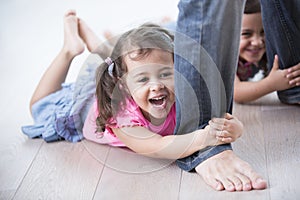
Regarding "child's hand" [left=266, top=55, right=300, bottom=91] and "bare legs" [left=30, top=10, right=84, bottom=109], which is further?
"bare legs" [left=30, top=10, right=84, bottom=109]

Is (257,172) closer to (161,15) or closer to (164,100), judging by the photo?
(164,100)

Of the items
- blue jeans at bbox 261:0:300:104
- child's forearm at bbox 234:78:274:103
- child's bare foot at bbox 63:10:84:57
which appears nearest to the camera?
blue jeans at bbox 261:0:300:104

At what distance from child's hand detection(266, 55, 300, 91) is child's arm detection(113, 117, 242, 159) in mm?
282

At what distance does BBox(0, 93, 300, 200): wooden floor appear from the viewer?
1.32 m

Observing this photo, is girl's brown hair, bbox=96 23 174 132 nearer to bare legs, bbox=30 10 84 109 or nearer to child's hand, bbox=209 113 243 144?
child's hand, bbox=209 113 243 144

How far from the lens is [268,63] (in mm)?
1670

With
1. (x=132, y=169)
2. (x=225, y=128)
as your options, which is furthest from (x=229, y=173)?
(x=132, y=169)

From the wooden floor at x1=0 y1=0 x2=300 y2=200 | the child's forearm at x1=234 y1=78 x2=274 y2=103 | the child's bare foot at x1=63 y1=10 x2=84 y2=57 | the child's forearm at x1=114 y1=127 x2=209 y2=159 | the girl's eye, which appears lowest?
the wooden floor at x1=0 y1=0 x2=300 y2=200

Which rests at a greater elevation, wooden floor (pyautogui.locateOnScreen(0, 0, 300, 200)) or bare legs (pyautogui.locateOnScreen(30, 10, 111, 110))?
bare legs (pyautogui.locateOnScreen(30, 10, 111, 110))

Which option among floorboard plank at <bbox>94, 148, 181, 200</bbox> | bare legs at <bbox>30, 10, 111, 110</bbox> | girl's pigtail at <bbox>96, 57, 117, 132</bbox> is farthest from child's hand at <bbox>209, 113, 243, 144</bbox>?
bare legs at <bbox>30, 10, 111, 110</bbox>

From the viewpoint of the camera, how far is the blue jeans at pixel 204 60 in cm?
130

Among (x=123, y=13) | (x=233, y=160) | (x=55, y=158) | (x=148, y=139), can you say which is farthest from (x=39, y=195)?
(x=123, y=13)

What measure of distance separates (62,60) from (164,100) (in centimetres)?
45

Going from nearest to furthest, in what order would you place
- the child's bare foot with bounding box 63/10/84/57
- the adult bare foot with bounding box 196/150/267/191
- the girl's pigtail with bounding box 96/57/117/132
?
the adult bare foot with bounding box 196/150/267/191 → the girl's pigtail with bounding box 96/57/117/132 → the child's bare foot with bounding box 63/10/84/57
